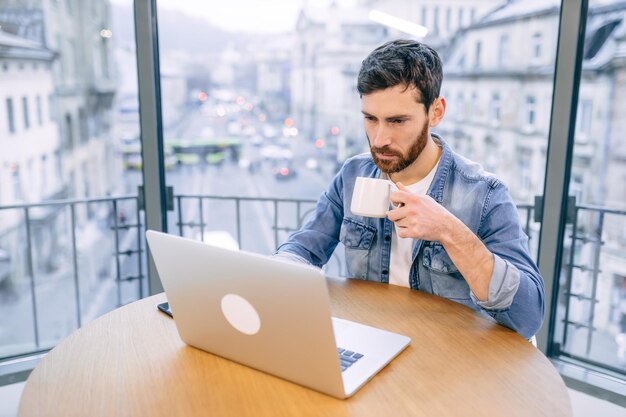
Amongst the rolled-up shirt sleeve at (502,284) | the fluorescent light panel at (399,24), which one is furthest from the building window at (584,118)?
the rolled-up shirt sleeve at (502,284)

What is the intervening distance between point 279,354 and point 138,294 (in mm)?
2142

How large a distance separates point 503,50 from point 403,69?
3.88 feet

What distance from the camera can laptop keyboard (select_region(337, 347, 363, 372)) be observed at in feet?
3.25

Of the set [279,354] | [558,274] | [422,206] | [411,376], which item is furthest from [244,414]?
[558,274]

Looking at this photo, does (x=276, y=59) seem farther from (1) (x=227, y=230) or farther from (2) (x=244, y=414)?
(2) (x=244, y=414)

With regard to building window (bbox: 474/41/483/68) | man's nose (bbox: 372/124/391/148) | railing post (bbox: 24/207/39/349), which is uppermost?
building window (bbox: 474/41/483/68)

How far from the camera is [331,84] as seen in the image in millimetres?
2545

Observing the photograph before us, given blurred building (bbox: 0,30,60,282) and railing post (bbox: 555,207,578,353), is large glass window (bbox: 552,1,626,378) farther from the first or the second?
blurred building (bbox: 0,30,60,282)

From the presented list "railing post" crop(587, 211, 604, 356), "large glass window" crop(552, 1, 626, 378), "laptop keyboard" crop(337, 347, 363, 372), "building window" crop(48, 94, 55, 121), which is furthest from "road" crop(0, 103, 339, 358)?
"laptop keyboard" crop(337, 347, 363, 372)

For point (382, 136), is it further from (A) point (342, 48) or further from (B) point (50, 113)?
(B) point (50, 113)

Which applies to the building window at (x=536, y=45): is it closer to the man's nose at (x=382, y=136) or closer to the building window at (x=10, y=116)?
the man's nose at (x=382, y=136)

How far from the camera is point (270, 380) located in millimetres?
961

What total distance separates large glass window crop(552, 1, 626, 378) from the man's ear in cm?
98

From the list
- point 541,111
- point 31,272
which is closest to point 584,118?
point 541,111
